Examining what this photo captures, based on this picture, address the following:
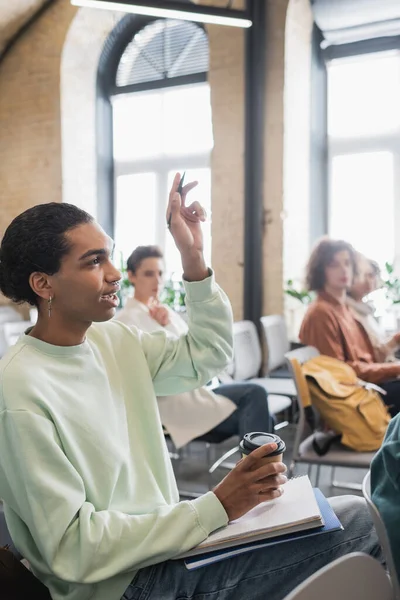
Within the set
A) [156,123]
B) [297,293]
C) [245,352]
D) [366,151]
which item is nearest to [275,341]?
[245,352]

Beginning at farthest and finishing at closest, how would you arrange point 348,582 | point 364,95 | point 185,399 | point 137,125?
point 137,125 < point 364,95 < point 185,399 < point 348,582

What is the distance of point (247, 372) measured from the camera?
384 cm

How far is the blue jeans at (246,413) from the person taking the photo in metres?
2.83

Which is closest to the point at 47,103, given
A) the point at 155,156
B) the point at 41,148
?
the point at 41,148

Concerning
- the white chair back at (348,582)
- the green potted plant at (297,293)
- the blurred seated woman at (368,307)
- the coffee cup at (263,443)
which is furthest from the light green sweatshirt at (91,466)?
the green potted plant at (297,293)

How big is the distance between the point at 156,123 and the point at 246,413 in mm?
4009

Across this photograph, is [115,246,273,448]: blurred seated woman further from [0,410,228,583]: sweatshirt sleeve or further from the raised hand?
[0,410,228,583]: sweatshirt sleeve

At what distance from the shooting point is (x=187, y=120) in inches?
229

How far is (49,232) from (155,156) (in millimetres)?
5027

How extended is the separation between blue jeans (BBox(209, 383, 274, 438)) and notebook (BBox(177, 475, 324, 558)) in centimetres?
170

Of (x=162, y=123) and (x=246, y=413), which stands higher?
(x=162, y=123)

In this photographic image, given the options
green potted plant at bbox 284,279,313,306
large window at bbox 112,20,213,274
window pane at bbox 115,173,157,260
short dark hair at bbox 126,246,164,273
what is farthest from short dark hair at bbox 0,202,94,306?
window pane at bbox 115,173,157,260

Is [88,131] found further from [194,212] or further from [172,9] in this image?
[194,212]

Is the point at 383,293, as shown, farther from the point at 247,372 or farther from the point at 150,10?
the point at 150,10
